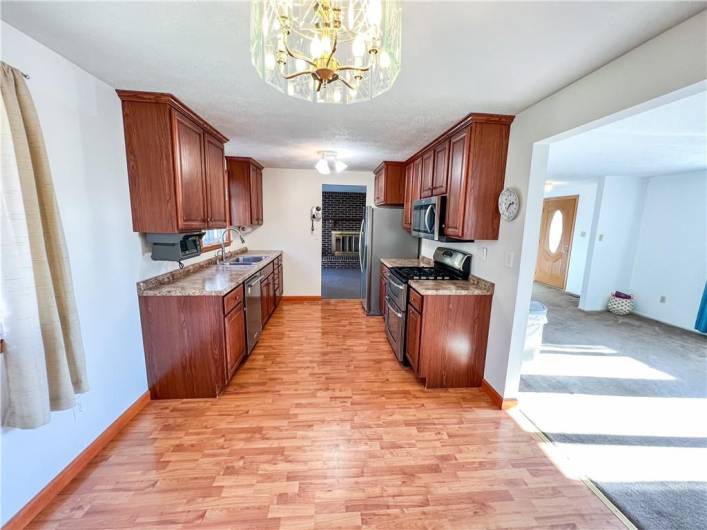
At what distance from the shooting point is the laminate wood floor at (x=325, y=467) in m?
1.41

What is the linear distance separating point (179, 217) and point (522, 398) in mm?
3159

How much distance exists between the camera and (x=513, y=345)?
86.7 inches

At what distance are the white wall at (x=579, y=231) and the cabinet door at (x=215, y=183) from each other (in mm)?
6135

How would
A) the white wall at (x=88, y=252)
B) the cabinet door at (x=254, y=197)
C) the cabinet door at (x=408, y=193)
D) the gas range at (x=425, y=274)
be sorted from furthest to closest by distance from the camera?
1. the cabinet door at (x=254, y=197)
2. the cabinet door at (x=408, y=193)
3. the gas range at (x=425, y=274)
4. the white wall at (x=88, y=252)

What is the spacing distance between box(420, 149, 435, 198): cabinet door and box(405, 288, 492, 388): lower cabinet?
124 cm

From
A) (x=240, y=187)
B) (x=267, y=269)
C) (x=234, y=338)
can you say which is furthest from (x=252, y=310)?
(x=240, y=187)

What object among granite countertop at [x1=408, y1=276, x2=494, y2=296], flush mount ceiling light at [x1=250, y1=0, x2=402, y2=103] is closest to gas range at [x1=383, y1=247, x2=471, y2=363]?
granite countertop at [x1=408, y1=276, x2=494, y2=296]

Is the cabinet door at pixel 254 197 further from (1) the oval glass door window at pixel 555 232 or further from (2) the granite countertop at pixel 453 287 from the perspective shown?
(1) the oval glass door window at pixel 555 232

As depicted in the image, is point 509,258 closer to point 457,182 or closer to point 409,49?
point 457,182

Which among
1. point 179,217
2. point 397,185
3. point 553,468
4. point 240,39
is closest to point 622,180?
point 397,185

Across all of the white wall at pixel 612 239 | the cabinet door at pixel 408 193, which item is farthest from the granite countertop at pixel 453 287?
the white wall at pixel 612 239

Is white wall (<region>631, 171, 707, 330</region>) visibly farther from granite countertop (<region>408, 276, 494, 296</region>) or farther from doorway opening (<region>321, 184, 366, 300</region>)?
doorway opening (<region>321, 184, 366, 300</region>)

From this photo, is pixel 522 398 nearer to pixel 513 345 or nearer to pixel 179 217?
pixel 513 345

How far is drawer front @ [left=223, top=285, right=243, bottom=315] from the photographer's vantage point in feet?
7.60
